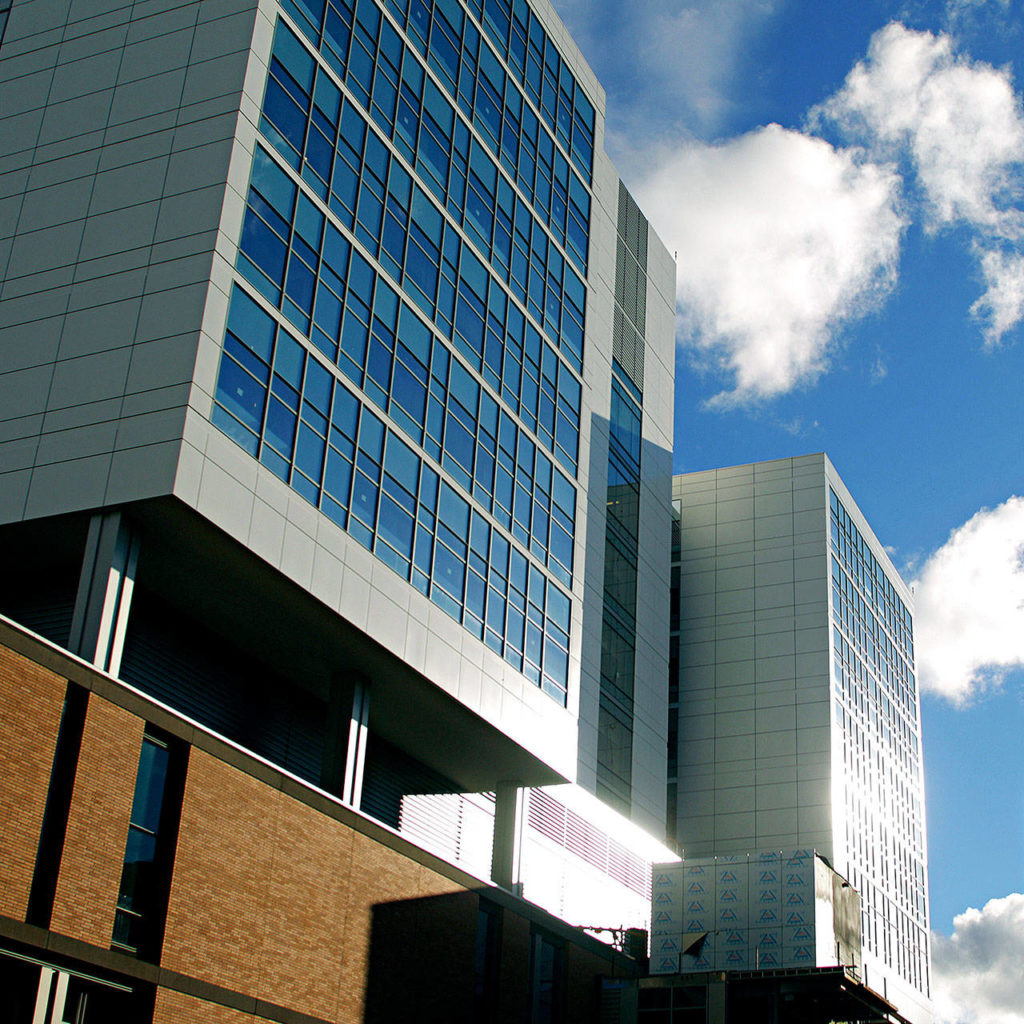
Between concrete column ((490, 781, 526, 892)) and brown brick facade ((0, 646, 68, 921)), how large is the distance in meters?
20.0

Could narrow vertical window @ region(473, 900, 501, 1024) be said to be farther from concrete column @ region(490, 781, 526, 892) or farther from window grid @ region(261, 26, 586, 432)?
window grid @ region(261, 26, 586, 432)

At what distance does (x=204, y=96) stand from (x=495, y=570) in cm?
1560

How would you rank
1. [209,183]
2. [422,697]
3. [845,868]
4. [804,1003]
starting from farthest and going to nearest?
[845,868], [804,1003], [422,697], [209,183]

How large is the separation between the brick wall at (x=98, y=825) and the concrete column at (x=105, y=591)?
212 cm

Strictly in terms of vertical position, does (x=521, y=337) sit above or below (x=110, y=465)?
above

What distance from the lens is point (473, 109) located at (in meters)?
42.2

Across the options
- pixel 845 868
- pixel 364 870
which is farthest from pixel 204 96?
pixel 845 868

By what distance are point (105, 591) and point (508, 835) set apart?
713 inches

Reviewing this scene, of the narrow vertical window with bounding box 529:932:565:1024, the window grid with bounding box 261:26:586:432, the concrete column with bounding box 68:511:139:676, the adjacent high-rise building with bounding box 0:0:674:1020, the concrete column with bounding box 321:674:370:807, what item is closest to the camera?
the concrete column with bounding box 68:511:139:676

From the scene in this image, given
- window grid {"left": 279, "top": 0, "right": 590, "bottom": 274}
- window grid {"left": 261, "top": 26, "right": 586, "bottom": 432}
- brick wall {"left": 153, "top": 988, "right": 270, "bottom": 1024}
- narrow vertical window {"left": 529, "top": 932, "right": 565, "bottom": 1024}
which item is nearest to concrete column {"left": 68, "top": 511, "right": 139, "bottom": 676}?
Answer: brick wall {"left": 153, "top": 988, "right": 270, "bottom": 1024}

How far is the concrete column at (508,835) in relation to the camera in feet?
133

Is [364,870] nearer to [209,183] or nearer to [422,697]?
[422,697]

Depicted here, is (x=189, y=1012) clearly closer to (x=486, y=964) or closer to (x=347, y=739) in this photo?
(x=347, y=739)

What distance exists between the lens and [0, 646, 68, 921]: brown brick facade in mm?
22172
